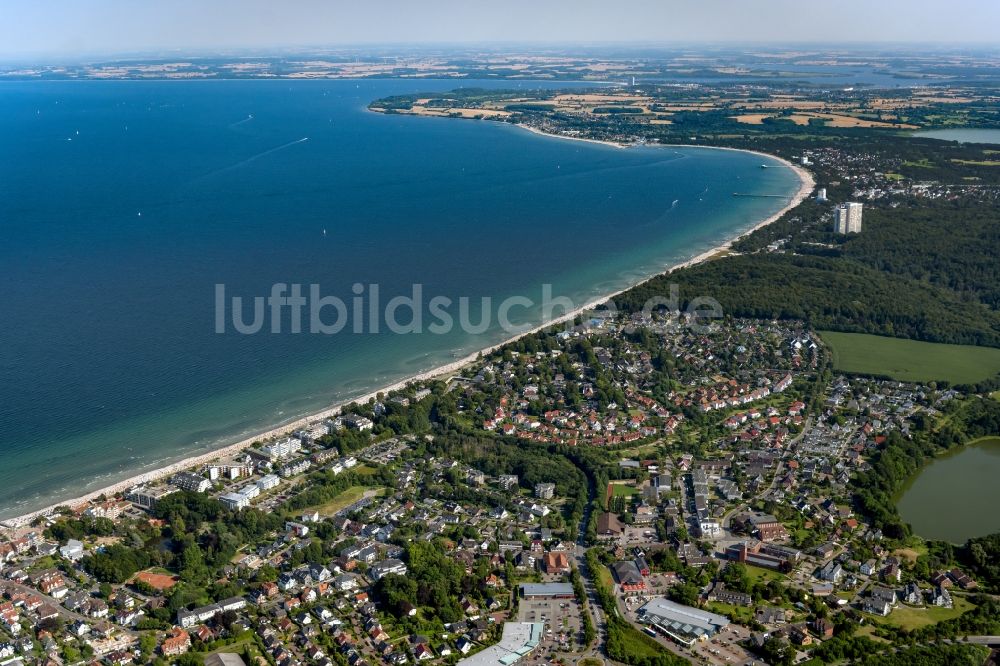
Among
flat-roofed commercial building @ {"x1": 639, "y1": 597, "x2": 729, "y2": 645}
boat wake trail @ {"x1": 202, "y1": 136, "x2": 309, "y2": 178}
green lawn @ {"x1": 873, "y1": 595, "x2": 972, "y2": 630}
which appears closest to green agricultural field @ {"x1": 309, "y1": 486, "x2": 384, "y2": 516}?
flat-roofed commercial building @ {"x1": 639, "y1": 597, "x2": 729, "y2": 645}

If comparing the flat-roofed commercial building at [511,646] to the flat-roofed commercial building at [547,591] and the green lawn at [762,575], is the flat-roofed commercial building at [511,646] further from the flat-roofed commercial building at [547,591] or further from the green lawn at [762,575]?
the green lawn at [762,575]

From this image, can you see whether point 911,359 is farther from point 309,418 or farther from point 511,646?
point 511,646

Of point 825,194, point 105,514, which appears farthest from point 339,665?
point 825,194

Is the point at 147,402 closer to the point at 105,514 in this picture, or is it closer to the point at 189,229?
the point at 105,514

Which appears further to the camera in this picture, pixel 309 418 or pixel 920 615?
pixel 309 418

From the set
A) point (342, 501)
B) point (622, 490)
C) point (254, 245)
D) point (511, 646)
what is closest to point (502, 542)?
point (622, 490)

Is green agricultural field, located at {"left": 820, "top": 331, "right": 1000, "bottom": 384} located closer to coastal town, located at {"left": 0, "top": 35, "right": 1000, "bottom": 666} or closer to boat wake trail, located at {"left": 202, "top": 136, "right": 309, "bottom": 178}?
coastal town, located at {"left": 0, "top": 35, "right": 1000, "bottom": 666}

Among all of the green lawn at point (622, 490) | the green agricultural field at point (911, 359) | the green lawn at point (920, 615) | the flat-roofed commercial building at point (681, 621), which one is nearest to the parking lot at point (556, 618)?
the flat-roofed commercial building at point (681, 621)
